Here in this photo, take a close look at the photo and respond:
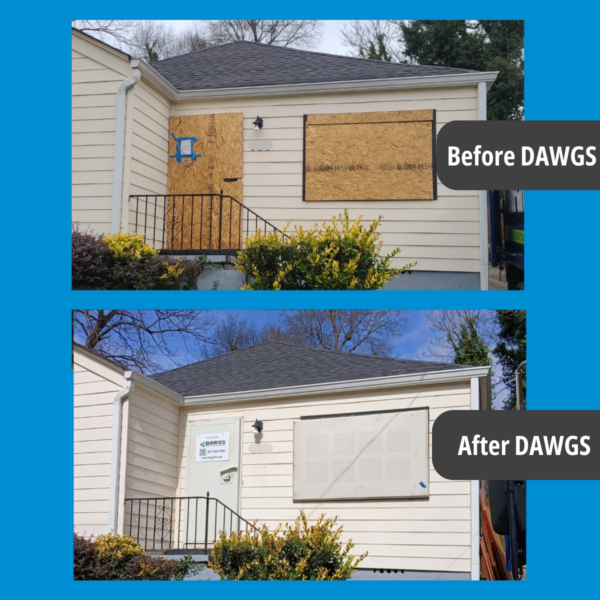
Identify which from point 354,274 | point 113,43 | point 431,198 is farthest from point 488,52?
point 113,43

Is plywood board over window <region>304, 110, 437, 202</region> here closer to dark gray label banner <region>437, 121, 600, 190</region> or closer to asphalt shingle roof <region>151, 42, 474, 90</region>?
asphalt shingle roof <region>151, 42, 474, 90</region>

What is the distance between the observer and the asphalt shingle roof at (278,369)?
514cm

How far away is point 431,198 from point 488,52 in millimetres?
1775

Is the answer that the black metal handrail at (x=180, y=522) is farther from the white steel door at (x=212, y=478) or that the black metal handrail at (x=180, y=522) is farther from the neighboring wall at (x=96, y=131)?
the neighboring wall at (x=96, y=131)

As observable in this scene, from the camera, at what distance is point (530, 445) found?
3699 mm

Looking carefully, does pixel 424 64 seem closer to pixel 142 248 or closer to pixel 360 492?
pixel 142 248

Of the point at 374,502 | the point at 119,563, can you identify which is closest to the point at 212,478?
the point at 119,563

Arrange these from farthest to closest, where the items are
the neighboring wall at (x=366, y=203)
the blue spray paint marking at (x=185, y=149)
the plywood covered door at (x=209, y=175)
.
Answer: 1. the blue spray paint marking at (x=185, y=149)
2. the plywood covered door at (x=209, y=175)
3. the neighboring wall at (x=366, y=203)

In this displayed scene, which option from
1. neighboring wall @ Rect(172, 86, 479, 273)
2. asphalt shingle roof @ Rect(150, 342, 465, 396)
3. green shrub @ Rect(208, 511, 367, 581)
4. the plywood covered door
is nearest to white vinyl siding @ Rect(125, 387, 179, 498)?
asphalt shingle roof @ Rect(150, 342, 465, 396)

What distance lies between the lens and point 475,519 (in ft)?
16.5

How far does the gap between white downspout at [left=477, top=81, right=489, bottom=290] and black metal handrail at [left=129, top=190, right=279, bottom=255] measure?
2.14 metres

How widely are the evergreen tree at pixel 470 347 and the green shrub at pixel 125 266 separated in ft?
9.04

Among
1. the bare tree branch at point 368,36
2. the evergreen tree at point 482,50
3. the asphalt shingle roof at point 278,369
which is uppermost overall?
the bare tree branch at point 368,36

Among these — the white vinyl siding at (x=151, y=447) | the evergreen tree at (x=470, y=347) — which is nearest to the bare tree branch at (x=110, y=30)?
the white vinyl siding at (x=151, y=447)
